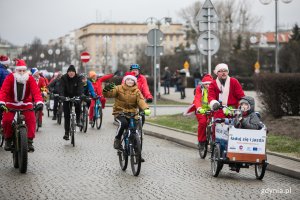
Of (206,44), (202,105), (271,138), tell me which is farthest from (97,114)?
(202,105)

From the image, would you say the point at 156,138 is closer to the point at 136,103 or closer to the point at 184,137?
the point at 184,137

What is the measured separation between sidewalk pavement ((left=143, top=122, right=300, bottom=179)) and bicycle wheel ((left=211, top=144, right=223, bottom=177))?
4.22 feet

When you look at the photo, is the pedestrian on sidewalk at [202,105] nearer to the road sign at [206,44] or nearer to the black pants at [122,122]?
the black pants at [122,122]

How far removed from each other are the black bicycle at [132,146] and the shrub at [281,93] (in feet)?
29.9

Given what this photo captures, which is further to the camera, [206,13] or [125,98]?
[206,13]

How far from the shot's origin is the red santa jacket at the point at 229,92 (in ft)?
39.4

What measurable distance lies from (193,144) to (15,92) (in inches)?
218

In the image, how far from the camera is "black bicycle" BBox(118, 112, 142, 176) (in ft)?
37.1

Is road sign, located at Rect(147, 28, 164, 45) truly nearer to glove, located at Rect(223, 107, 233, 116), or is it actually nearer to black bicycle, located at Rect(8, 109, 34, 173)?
black bicycle, located at Rect(8, 109, 34, 173)

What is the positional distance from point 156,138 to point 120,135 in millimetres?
6947

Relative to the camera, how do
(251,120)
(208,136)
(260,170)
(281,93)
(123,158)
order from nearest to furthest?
(251,120), (260,170), (123,158), (208,136), (281,93)

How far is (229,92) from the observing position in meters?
12.1

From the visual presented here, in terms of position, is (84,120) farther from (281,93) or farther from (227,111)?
(227,111)

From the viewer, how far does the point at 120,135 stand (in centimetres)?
1226
